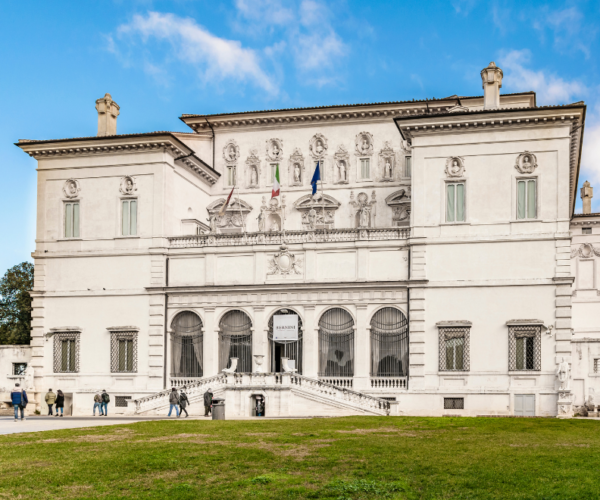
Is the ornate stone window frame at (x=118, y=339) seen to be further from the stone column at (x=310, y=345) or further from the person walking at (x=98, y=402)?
the stone column at (x=310, y=345)

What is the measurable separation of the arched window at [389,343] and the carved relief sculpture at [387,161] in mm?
10560

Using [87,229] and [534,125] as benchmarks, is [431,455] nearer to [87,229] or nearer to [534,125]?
[534,125]

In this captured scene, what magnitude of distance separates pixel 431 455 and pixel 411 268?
996 inches

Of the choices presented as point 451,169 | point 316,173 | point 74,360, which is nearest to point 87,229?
point 74,360

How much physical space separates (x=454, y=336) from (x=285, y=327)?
939cm

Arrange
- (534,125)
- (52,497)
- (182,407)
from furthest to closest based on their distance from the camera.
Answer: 1. (534,125)
2. (182,407)
3. (52,497)

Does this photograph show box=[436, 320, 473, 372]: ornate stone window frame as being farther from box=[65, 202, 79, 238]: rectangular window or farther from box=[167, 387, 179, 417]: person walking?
box=[65, 202, 79, 238]: rectangular window

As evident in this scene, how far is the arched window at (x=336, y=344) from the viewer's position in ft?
150

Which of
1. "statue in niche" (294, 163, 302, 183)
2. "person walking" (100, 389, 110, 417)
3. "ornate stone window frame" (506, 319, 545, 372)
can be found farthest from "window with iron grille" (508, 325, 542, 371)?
"person walking" (100, 389, 110, 417)

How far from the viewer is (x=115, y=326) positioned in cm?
4822

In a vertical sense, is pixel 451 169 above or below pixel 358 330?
above

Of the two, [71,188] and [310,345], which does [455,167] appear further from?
[71,188]

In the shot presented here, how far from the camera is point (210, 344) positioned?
1864 inches

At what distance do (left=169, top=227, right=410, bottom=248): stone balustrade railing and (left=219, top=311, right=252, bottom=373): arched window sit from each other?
165 inches
